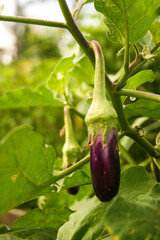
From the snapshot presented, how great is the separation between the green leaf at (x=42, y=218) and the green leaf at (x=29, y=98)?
253 millimetres

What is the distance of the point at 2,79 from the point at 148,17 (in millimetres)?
2079

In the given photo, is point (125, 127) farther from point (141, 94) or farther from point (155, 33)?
point (155, 33)

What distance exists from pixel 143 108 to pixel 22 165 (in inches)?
14.4

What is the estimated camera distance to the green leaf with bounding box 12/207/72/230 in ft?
2.38

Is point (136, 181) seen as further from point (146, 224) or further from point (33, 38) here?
point (33, 38)

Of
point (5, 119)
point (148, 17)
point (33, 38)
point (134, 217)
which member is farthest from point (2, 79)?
point (33, 38)

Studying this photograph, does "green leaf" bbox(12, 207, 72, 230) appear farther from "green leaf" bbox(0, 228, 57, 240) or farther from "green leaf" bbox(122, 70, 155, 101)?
"green leaf" bbox(122, 70, 155, 101)

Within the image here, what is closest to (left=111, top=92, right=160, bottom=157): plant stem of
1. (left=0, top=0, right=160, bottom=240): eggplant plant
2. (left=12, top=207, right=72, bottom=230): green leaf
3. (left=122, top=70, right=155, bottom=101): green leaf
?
(left=0, top=0, right=160, bottom=240): eggplant plant

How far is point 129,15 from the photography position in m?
0.53

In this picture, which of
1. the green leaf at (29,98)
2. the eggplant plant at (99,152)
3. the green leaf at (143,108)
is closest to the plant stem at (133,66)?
the eggplant plant at (99,152)

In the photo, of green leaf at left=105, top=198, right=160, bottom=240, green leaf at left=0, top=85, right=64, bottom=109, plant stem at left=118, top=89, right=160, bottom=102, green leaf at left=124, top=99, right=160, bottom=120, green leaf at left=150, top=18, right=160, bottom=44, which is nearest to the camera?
green leaf at left=105, top=198, right=160, bottom=240

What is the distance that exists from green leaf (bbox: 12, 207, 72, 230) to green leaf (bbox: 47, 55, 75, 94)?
28 cm

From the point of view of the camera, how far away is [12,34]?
25.0ft

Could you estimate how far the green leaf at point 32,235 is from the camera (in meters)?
0.61
